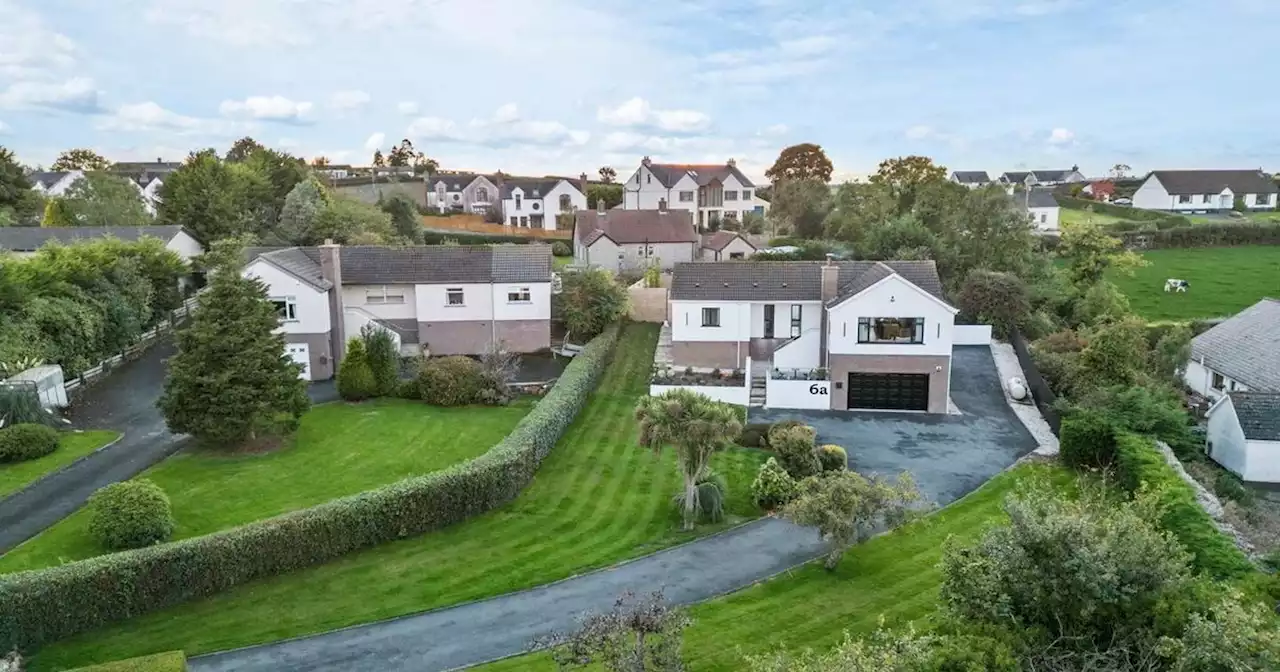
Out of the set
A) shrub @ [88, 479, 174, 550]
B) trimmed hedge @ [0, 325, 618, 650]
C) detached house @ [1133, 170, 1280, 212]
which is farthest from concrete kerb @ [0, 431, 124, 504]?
detached house @ [1133, 170, 1280, 212]

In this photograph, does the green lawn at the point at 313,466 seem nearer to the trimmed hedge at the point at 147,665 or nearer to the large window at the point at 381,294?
the trimmed hedge at the point at 147,665

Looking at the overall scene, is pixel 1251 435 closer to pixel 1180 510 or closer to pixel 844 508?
pixel 1180 510

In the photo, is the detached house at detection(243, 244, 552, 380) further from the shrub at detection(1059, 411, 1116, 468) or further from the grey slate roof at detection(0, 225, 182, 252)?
the shrub at detection(1059, 411, 1116, 468)

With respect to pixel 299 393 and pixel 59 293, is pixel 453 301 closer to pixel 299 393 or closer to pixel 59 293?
pixel 299 393

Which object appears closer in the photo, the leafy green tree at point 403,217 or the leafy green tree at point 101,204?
the leafy green tree at point 101,204

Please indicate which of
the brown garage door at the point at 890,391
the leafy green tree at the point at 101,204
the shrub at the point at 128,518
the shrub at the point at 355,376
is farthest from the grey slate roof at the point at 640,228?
the shrub at the point at 128,518
